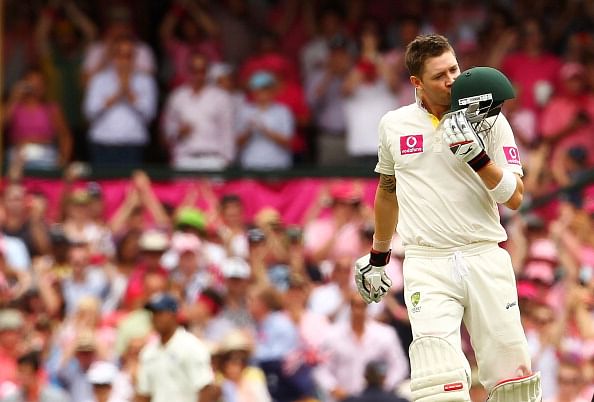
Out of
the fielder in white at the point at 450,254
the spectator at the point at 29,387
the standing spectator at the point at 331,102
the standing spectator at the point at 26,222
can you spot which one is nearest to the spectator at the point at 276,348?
the spectator at the point at 29,387

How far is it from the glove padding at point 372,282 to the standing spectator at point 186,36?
822 centimetres

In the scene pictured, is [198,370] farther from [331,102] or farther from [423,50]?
[331,102]

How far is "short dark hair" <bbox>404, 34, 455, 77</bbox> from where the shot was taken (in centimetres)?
829

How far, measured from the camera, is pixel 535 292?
1328 cm

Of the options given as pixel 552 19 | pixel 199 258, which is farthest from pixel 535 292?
pixel 552 19

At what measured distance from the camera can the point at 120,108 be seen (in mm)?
16547

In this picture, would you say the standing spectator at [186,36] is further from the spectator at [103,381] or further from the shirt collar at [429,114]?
the shirt collar at [429,114]

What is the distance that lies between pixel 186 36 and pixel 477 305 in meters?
9.72

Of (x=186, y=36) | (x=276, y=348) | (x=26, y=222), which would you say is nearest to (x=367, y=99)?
(x=186, y=36)

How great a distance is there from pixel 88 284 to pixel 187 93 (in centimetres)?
304

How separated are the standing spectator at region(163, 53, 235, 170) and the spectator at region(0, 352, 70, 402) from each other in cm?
404

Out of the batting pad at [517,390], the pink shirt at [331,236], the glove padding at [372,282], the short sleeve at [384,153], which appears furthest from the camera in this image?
the pink shirt at [331,236]

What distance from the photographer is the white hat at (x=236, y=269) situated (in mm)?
13391

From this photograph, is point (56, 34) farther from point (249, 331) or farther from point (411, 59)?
point (411, 59)
